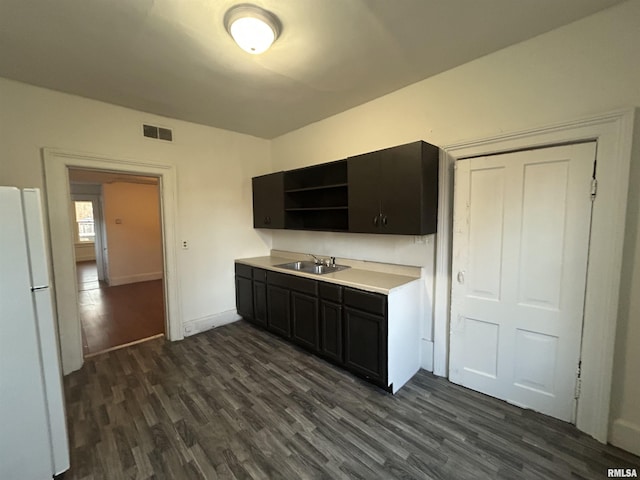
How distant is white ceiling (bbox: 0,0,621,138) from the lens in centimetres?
164

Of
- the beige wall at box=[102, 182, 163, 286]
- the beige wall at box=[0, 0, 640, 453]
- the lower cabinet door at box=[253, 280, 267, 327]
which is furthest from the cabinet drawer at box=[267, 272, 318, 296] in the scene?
the beige wall at box=[102, 182, 163, 286]

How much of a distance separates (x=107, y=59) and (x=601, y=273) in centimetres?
386

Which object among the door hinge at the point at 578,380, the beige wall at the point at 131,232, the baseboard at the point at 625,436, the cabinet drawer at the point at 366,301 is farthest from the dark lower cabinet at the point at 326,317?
the beige wall at the point at 131,232

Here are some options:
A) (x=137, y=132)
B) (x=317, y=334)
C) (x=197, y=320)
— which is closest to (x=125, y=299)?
(x=197, y=320)

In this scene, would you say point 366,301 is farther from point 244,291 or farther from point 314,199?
point 244,291

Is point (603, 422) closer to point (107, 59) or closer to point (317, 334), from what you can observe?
point (317, 334)

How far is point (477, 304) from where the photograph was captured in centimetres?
235

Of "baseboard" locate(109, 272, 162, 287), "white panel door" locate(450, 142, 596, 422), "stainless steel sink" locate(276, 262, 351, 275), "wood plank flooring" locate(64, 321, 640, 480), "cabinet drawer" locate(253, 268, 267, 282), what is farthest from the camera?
"baseboard" locate(109, 272, 162, 287)

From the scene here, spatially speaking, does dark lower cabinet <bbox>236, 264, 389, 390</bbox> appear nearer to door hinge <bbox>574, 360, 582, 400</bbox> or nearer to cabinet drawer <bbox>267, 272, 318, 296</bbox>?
cabinet drawer <bbox>267, 272, 318, 296</bbox>

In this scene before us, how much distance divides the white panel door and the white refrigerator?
2.91 m

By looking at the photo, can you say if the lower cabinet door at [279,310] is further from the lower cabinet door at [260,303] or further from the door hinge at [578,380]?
the door hinge at [578,380]

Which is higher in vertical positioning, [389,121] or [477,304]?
[389,121]

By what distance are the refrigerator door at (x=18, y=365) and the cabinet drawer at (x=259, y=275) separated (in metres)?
2.14

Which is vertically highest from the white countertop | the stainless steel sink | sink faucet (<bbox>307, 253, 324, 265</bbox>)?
sink faucet (<bbox>307, 253, 324, 265</bbox>)
